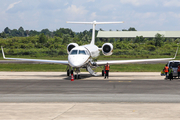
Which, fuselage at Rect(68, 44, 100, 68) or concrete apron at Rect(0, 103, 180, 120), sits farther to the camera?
fuselage at Rect(68, 44, 100, 68)

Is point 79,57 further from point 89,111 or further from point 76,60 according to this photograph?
point 89,111

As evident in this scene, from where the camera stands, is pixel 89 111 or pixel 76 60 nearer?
pixel 89 111

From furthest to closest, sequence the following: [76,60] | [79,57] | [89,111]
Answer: [79,57], [76,60], [89,111]

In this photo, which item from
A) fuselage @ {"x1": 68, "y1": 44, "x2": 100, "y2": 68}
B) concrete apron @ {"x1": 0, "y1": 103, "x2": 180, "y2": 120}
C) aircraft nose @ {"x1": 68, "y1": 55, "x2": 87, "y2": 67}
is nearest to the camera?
concrete apron @ {"x1": 0, "y1": 103, "x2": 180, "y2": 120}

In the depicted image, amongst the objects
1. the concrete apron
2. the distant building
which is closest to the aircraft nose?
the concrete apron

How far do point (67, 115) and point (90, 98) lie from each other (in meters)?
4.67

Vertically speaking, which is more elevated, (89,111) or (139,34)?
(139,34)

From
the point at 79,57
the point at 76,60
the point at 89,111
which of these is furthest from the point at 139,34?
the point at 89,111

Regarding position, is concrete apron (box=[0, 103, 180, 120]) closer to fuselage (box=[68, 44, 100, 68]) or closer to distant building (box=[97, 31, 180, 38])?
fuselage (box=[68, 44, 100, 68])

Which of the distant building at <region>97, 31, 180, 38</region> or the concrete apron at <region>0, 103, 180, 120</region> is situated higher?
the distant building at <region>97, 31, 180, 38</region>

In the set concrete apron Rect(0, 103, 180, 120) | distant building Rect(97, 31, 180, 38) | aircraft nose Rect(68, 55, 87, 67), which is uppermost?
distant building Rect(97, 31, 180, 38)

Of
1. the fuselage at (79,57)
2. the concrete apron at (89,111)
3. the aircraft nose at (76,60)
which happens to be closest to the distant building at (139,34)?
the fuselage at (79,57)

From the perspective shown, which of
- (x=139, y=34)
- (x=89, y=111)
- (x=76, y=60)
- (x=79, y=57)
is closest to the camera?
(x=89, y=111)

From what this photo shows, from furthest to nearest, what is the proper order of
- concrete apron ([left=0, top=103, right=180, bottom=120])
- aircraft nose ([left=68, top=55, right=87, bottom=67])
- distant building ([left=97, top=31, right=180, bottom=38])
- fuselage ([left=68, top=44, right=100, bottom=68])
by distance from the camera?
distant building ([left=97, top=31, right=180, bottom=38])
fuselage ([left=68, top=44, right=100, bottom=68])
aircraft nose ([left=68, top=55, right=87, bottom=67])
concrete apron ([left=0, top=103, right=180, bottom=120])
